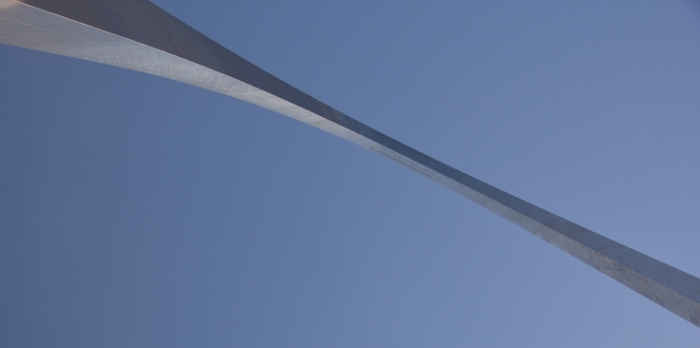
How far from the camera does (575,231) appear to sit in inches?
376

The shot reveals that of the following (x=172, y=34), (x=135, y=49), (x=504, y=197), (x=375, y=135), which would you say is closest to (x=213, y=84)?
(x=172, y=34)

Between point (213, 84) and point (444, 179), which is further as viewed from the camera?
point (444, 179)

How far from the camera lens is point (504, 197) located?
11.7 meters

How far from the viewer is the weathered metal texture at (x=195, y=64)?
20.2ft

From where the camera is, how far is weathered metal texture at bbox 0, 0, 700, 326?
616 cm

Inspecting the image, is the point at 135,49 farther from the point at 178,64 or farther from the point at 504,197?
the point at 504,197

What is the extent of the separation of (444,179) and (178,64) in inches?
281

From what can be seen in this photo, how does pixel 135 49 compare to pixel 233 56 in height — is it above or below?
below

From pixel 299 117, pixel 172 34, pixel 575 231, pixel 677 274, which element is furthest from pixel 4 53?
pixel 677 274

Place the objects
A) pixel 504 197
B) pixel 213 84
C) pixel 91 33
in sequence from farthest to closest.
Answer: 1. pixel 504 197
2. pixel 213 84
3. pixel 91 33

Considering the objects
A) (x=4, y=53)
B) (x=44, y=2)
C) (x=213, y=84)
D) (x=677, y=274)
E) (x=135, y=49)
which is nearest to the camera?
(x=44, y=2)

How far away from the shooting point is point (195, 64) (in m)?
8.20

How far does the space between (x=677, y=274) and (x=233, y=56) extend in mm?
7424

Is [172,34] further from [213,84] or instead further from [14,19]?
[14,19]
